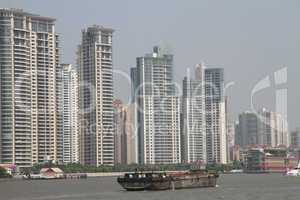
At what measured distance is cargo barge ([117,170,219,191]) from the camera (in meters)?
49.3

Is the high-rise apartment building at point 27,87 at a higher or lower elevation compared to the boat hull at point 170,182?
higher

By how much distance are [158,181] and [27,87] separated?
176 feet

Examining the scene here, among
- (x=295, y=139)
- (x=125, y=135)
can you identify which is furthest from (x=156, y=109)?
(x=295, y=139)

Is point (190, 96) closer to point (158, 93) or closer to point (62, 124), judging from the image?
point (158, 93)

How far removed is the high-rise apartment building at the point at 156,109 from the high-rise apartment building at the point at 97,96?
8900mm

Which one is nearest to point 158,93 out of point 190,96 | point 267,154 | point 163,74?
point 163,74

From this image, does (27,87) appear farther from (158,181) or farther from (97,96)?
(158,181)

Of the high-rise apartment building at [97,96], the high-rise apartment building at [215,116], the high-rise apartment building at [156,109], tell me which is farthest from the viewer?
the high-rise apartment building at [215,116]

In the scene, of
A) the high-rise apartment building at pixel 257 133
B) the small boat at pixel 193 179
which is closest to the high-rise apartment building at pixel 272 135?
the high-rise apartment building at pixel 257 133

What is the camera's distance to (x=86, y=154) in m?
114

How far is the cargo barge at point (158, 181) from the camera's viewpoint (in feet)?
162

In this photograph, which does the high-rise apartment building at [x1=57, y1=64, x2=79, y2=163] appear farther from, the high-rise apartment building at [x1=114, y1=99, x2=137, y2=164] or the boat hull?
the boat hull

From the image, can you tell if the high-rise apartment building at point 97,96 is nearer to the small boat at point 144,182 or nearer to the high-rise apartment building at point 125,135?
the high-rise apartment building at point 125,135

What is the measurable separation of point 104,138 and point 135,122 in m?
11.4
